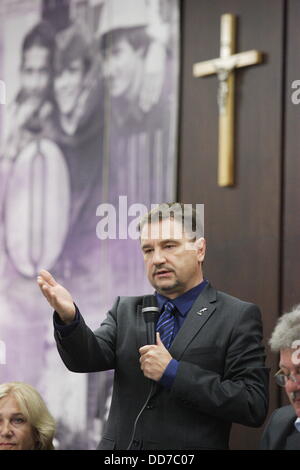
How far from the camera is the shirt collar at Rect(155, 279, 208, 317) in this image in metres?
3.36

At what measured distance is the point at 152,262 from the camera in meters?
3.31

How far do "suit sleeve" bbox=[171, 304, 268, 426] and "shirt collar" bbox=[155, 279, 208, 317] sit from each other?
21 centimetres

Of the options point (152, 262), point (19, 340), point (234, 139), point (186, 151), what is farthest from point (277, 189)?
point (19, 340)

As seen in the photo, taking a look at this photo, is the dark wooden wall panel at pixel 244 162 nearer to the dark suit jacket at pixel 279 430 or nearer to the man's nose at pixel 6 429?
the dark suit jacket at pixel 279 430

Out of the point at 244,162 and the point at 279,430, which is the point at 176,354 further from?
the point at 244,162

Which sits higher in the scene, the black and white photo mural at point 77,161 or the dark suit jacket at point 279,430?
the black and white photo mural at point 77,161

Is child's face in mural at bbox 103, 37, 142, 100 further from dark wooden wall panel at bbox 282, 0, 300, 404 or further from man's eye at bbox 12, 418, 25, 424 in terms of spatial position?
man's eye at bbox 12, 418, 25, 424

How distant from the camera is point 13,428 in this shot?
3.66 m

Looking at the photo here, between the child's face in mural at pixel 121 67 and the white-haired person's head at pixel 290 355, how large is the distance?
3252mm

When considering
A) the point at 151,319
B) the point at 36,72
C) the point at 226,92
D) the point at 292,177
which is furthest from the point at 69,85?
the point at 151,319

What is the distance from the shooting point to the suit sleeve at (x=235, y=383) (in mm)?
3096

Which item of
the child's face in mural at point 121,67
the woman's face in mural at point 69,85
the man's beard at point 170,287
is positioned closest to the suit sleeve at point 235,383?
the man's beard at point 170,287
